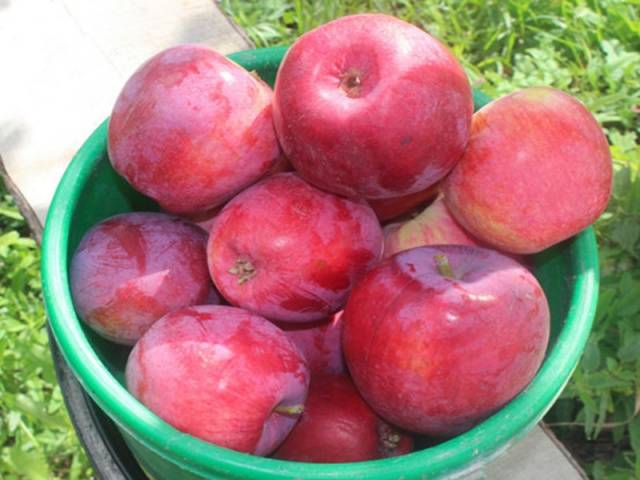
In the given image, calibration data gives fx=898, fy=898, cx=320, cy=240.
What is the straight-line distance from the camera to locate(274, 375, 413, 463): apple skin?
134cm

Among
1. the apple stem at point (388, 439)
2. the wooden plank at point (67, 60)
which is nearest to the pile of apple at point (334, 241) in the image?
the apple stem at point (388, 439)

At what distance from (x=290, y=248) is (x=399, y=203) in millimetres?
251

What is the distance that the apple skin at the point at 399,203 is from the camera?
Result: 4.73 feet

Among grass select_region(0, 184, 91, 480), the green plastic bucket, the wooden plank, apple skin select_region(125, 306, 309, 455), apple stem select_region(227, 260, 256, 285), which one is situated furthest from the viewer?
the wooden plank

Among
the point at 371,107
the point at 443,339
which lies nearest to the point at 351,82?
the point at 371,107

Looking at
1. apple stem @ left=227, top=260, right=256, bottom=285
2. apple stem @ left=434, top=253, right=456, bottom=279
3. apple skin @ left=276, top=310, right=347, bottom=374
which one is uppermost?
apple stem @ left=227, top=260, right=256, bottom=285

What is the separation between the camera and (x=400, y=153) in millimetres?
1238

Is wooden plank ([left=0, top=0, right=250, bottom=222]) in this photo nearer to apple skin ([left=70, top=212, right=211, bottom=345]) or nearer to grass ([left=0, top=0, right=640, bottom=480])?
grass ([left=0, top=0, right=640, bottom=480])

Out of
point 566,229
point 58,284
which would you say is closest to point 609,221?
point 566,229

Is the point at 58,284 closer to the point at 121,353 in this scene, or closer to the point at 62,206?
the point at 62,206

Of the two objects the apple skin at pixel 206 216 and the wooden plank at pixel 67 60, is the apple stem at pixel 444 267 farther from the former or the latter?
the wooden plank at pixel 67 60

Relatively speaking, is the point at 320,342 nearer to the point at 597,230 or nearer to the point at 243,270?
the point at 243,270

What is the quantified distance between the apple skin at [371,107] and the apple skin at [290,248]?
0.14 ft

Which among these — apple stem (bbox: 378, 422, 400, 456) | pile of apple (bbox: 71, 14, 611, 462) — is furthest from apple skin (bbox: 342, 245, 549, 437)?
apple stem (bbox: 378, 422, 400, 456)
